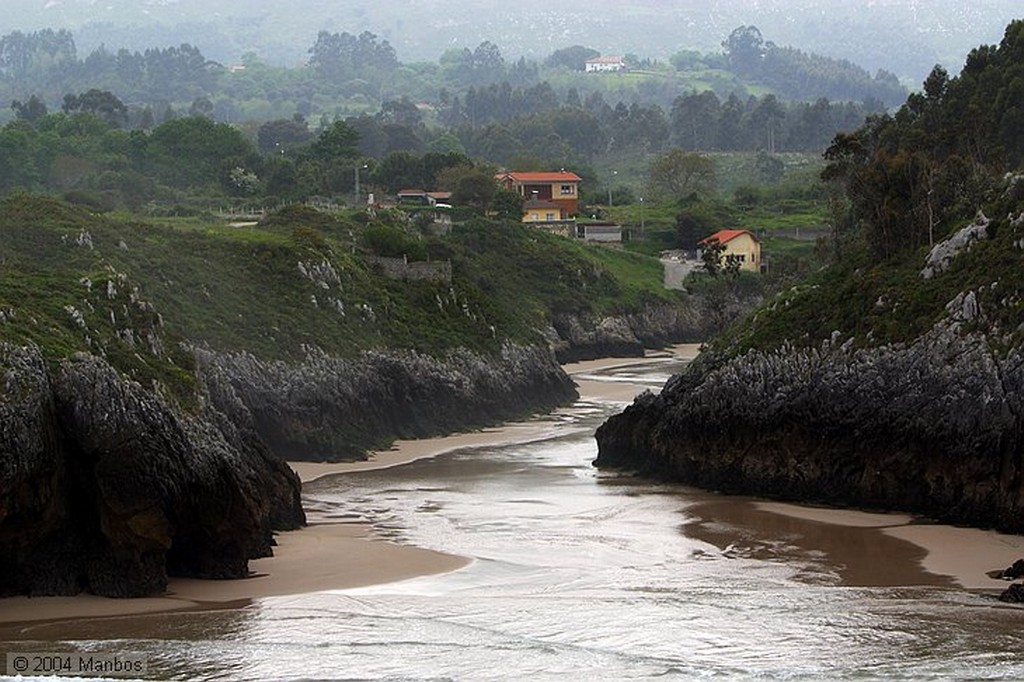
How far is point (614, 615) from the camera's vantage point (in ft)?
92.8

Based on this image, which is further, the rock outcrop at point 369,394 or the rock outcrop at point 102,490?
the rock outcrop at point 369,394

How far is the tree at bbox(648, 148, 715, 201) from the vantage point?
482ft

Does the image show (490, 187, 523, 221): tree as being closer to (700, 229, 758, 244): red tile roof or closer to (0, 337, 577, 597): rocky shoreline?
(700, 229, 758, 244): red tile roof

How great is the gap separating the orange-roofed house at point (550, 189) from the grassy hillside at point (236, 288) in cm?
3393

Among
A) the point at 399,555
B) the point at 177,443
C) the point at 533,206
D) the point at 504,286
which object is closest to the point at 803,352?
the point at 399,555

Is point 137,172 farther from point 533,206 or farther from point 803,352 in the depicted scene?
point 803,352

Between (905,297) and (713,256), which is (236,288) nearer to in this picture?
(905,297)

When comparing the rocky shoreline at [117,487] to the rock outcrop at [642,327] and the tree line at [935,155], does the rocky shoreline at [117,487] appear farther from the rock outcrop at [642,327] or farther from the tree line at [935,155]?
the rock outcrop at [642,327]

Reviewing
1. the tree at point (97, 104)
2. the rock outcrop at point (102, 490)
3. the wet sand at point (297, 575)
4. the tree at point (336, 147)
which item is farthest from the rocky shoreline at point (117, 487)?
the tree at point (97, 104)

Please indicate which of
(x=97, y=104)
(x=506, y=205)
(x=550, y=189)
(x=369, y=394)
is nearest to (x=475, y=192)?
(x=506, y=205)

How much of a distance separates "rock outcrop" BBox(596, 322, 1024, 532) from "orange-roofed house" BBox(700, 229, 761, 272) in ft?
196

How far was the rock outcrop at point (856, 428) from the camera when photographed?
3569 cm

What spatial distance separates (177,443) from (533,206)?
85665 mm

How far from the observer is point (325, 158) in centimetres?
11925
